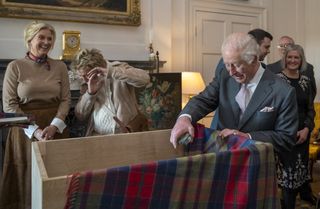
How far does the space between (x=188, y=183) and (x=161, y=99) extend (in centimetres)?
292

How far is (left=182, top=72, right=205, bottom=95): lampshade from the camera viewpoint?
400 centimetres

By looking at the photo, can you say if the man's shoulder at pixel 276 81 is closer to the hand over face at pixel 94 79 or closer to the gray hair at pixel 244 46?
the gray hair at pixel 244 46

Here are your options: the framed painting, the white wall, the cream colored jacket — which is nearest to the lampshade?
the framed painting

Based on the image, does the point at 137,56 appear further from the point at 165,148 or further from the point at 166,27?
the point at 165,148

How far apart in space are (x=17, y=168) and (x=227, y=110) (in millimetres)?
1433

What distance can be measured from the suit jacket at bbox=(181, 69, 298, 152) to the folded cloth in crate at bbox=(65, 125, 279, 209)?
0.25 metres

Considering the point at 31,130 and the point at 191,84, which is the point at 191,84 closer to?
the point at 191,84

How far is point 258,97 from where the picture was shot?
150 cm

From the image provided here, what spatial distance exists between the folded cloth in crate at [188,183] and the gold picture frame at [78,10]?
9.58 ft

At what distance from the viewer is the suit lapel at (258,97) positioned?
149 cm

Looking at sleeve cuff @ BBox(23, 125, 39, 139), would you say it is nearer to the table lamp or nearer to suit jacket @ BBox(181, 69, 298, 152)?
suit jacket @ BBox(181, 69, 298, 152)

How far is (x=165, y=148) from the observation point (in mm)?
1492

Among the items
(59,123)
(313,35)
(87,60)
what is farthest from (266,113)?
(313,35)

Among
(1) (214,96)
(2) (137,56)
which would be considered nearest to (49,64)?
(1) (214,96)
